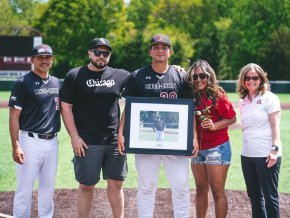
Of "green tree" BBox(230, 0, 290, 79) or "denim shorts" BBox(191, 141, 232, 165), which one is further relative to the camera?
"green tree" BBox(230, 0, 290, 79)

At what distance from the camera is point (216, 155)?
536 centimetres

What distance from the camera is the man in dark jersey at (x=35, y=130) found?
17.9 ft

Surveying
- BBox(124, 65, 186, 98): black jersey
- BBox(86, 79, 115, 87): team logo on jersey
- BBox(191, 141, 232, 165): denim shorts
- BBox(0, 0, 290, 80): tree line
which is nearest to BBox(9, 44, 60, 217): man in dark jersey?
BBox(86, 79, 115, 87): team logo on jersey

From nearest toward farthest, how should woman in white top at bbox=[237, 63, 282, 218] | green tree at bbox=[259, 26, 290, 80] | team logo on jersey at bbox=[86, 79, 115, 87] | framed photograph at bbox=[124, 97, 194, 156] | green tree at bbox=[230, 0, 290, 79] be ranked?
framed photograph at bbox=[124, 97, 194, 156] < woman in white top at bbox=[237, 63, 282, 218] < team logo on jersey at bbox=[86, 79, 115, 87] < green tree at bbox=[259, 26, 290, 80] < green tree at bbox=[230, 0, 290, 79]

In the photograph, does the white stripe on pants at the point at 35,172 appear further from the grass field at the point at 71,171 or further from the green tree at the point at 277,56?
the green tree at the point at 277,56

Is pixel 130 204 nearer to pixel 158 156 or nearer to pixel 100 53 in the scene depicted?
pixel 158 156

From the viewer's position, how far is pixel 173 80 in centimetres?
522

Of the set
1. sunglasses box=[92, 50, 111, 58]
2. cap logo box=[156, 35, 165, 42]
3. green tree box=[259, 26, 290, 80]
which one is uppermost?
green tree box=[259, 26, 290, 80]

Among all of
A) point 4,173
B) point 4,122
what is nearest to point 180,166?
point 4,173

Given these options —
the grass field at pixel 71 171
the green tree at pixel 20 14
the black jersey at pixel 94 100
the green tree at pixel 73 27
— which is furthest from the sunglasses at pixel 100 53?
the green tree at pixel 20 14

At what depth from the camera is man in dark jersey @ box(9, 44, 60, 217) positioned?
5469 millimetres

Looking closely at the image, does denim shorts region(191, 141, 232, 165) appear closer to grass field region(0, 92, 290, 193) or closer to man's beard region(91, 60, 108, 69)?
man's beard region(91, 60, 108, 69)

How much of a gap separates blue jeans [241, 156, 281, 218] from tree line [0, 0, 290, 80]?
3953 centimetres

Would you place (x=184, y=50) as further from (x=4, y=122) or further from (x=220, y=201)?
(x=220, y=201)
